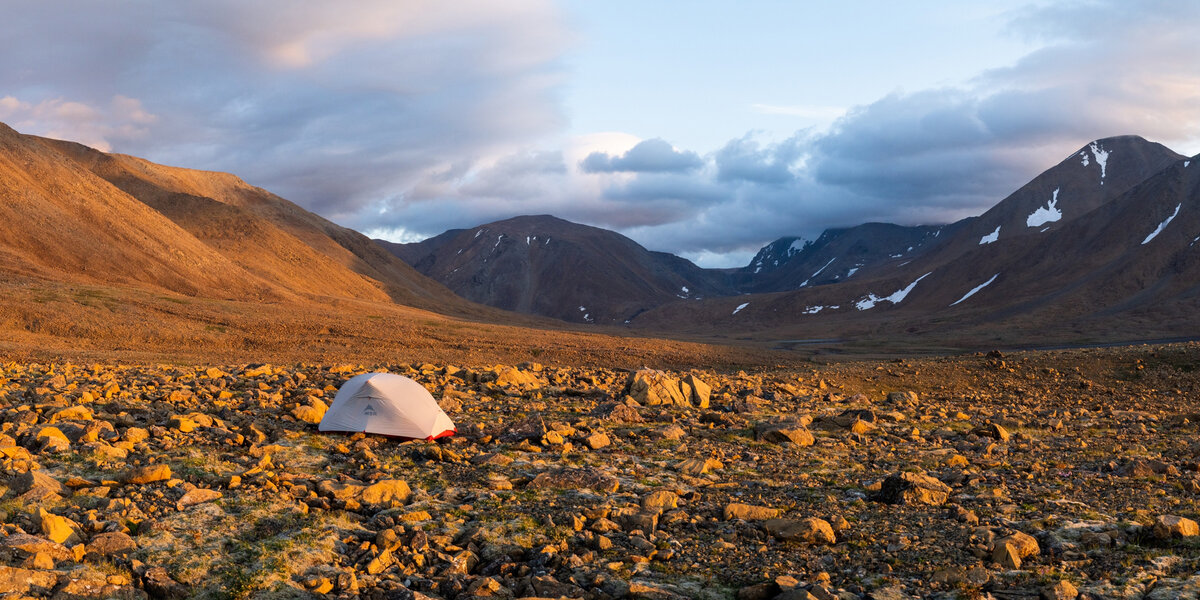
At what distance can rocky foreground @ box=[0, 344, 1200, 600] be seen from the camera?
7402mm

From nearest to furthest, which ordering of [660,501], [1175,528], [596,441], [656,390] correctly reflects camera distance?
[1175,528], [660,501], [596,441], [656,390]

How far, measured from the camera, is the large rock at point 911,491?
1031 centimetres

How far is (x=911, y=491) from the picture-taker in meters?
10.4

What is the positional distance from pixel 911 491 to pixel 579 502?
15.1 feet

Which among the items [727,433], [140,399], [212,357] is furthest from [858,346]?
[140,399]

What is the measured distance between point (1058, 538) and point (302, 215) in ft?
486

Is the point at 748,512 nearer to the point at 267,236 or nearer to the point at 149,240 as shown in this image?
the point at 149,240

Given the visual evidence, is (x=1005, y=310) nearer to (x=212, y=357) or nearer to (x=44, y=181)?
(x=212, y=357)

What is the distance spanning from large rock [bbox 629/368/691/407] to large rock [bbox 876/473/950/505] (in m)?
8.90

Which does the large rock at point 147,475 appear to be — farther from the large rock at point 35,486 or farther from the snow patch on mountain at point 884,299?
the snow patch on mountain at point 884,299

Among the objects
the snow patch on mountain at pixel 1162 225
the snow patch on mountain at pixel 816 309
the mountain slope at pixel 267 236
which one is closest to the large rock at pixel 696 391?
the mountain slope at pixel 267 236

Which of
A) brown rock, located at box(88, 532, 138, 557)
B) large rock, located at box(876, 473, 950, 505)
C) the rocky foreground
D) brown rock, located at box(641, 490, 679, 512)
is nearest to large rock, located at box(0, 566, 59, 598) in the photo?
the rocky foreground

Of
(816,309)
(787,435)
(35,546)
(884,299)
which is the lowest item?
(787,435)

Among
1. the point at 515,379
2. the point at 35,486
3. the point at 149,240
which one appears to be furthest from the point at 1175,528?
the point at 149,240
